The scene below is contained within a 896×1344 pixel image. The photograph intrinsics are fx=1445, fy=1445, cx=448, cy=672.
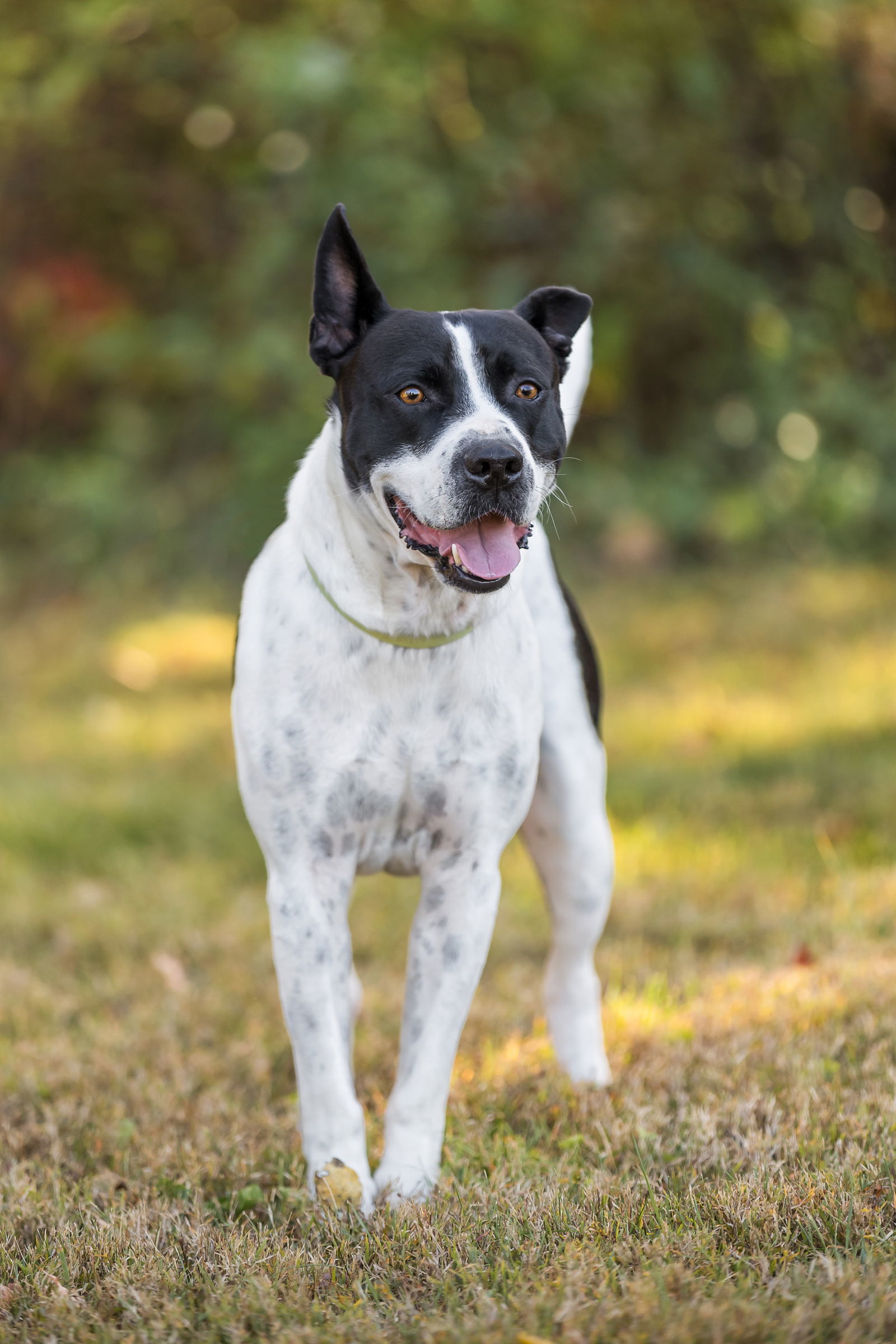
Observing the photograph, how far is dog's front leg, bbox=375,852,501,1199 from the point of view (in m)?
2.91

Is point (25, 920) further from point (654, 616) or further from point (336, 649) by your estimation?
point (654, 616)

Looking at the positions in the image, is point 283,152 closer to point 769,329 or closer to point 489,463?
point 769,329

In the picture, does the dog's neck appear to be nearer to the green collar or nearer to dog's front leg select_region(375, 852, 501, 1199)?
the green collar

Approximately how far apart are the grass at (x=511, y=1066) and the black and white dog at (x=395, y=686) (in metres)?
0.33

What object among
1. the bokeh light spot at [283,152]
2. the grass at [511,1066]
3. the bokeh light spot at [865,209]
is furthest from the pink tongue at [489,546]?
the bokeh light spot at [865,209]

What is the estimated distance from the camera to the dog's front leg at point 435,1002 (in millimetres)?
2906

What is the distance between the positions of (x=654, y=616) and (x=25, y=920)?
15.2 ft

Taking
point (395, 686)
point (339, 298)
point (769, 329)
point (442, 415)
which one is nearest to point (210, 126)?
point (769, 329)

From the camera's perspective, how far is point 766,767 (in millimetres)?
6047

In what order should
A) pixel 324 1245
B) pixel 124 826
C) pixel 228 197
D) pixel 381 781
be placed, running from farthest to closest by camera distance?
1. pixel 228 197
2. pixel 124 826
3. pixel 381 781
4. pixel 324 1245

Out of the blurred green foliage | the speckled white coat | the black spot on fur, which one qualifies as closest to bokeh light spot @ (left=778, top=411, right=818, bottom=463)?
the blurred green foliage

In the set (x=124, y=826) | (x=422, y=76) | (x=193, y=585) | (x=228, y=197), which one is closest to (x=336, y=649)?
(x=124, y=826)

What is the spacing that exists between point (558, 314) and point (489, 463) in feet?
2.33

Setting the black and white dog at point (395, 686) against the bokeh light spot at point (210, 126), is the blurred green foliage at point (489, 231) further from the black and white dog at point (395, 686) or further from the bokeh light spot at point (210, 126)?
the black and white dog at point (395, 686)
